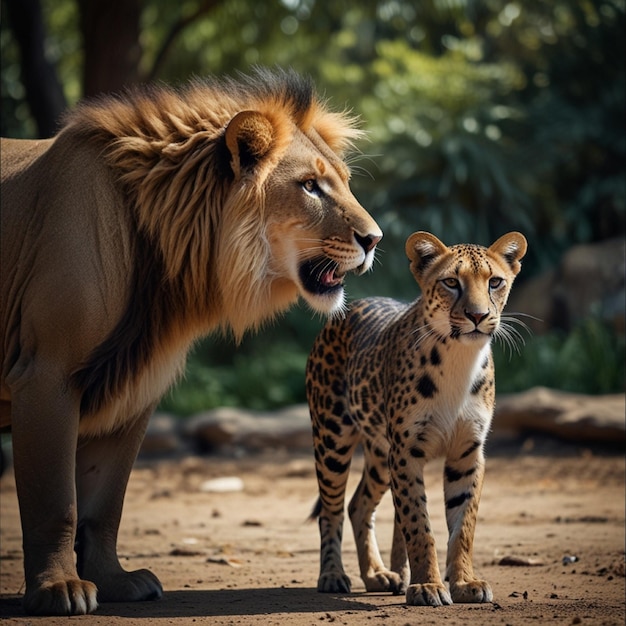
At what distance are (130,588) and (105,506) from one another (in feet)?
1.45

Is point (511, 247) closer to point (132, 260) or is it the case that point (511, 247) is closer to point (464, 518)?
point (464, 518)

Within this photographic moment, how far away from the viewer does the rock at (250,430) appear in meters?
11.9

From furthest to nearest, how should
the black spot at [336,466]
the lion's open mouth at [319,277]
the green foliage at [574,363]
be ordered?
the green foliage at [574,363] → the black spot at [336,466] → the lion's open mouth at [319,277]

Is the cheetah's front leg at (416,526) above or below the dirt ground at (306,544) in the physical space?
above

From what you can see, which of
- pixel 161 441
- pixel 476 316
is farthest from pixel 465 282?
pixel 161 441

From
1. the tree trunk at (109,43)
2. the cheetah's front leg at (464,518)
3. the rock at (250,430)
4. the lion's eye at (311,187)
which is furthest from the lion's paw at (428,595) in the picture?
the tree trunk at (109,43)

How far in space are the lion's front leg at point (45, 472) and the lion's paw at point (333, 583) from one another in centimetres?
130

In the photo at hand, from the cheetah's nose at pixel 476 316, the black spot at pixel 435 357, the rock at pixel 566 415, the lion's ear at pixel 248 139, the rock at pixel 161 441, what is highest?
the lion's ear at pixel 248 139

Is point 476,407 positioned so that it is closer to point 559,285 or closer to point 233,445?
point 233,445

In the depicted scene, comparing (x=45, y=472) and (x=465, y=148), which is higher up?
(x=465, y=148)

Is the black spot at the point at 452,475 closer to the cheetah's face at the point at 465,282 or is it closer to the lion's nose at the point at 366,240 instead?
the cheetah's face at the point at 465,282

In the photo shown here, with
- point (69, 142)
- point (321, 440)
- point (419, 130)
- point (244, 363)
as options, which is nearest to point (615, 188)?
point (419, 130)

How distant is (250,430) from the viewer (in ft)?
39.4

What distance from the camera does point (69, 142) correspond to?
5.48 m
